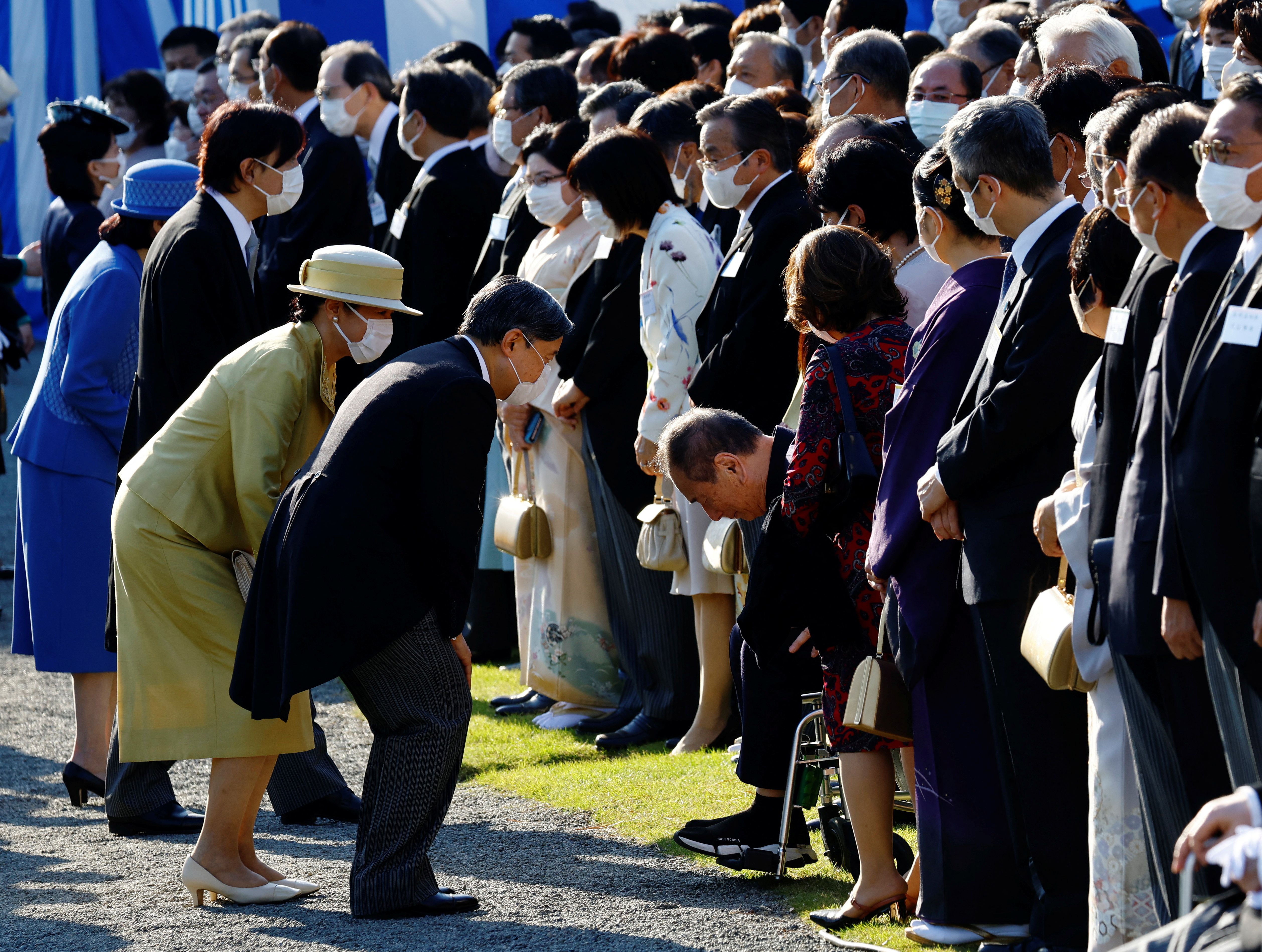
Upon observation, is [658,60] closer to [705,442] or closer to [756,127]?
[756,127]

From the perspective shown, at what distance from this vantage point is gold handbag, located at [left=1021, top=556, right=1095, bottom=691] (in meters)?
3.27

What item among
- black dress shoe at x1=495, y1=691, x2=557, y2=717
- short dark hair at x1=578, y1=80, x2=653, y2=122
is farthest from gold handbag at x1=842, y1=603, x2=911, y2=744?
short dark hair at x1=578, y1=80, x2=653, y2=122

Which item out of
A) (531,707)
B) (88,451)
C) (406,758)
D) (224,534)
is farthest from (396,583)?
(531,707)

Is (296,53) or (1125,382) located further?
(296,53)

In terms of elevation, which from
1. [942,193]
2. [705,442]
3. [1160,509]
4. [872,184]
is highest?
[872,184]

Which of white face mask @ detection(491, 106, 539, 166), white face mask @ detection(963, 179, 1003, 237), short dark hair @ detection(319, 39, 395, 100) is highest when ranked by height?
short dark hair @ detection(319, 39, 395, 100)

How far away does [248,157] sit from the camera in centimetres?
529

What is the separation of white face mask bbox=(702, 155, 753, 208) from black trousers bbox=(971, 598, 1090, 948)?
7.72 feet

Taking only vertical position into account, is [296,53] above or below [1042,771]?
above

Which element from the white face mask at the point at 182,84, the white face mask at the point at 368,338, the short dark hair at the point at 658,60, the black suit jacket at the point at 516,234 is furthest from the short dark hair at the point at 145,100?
the white face mask at the point at 368,338

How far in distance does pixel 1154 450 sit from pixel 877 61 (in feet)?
10.6

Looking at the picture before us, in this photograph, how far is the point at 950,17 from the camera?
8.10 m

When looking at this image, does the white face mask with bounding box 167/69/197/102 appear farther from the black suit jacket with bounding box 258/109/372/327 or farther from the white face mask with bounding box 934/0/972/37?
the white face mask with bounding box 934/0/972/37

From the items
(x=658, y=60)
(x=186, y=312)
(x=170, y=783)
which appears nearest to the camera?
(x=186, y=312)
